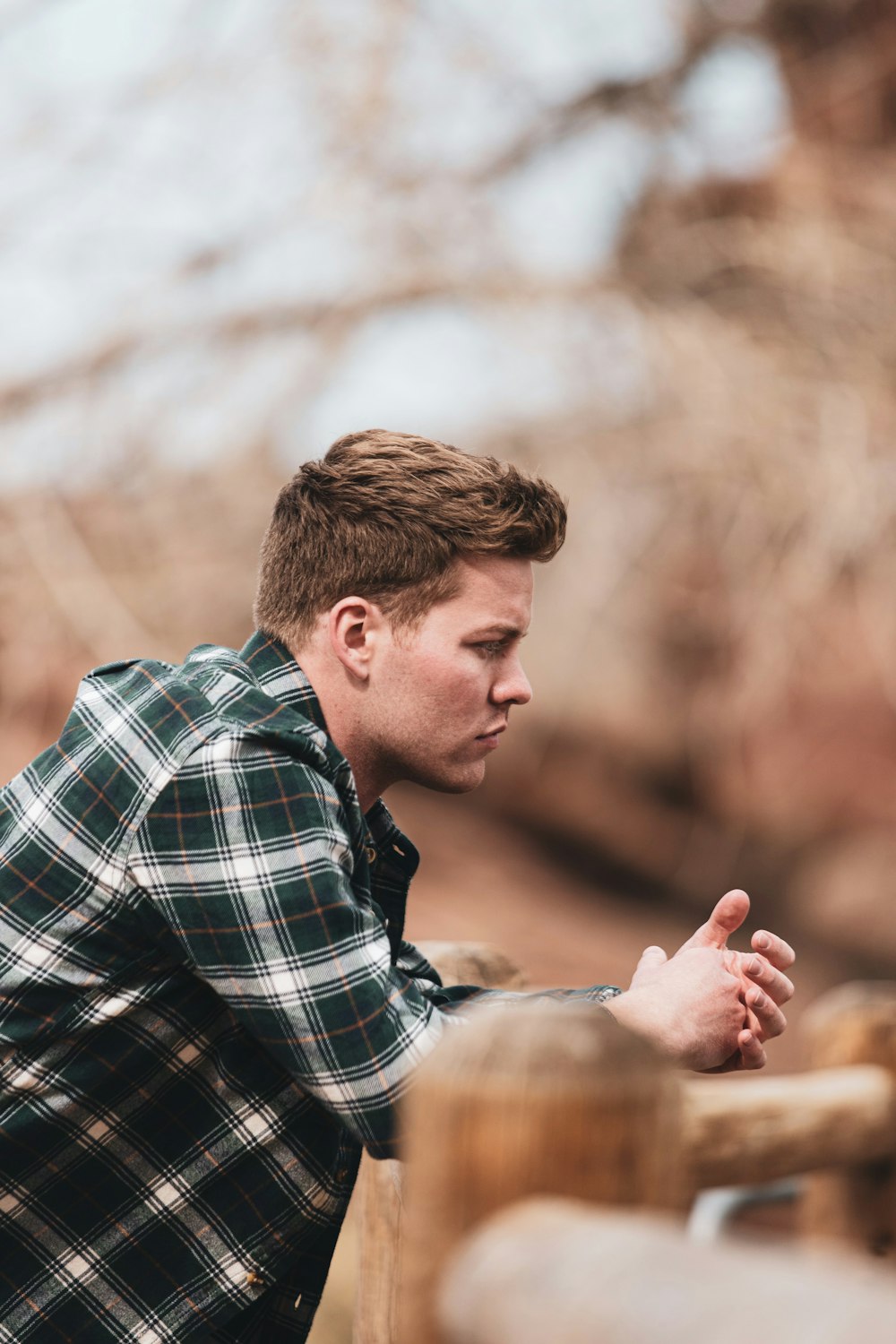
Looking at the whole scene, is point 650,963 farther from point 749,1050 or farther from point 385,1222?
point 385,1222

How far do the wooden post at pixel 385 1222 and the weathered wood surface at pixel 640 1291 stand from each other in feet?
3.48

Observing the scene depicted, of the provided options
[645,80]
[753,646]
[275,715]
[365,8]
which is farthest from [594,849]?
[275,715]

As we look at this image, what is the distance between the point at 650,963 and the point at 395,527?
0.62 m

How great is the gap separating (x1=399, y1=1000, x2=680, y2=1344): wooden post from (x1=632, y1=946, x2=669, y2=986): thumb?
2.03ft

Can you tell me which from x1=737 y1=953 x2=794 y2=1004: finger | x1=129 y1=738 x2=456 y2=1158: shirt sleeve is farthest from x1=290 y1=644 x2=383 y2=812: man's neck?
x1=737 y1=953 x2=794 y2=1004: finger

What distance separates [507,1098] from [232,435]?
17.7 ft

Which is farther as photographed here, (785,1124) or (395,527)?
(395,527)

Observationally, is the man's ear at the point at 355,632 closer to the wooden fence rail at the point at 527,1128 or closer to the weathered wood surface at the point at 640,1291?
the wooden fence rail at the point at 527,1128

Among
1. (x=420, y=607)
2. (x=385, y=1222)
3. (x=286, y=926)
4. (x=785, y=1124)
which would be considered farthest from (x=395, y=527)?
(x=385, y=1222)

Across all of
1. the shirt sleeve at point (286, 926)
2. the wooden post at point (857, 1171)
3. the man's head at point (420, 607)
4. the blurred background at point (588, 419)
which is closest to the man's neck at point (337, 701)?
the man's head at point (420, 607)

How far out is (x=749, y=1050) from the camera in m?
1.49

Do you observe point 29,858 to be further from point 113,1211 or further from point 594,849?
point 594,849

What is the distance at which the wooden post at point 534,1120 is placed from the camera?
0.87 meters

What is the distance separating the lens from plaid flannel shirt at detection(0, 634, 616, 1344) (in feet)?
4.30
